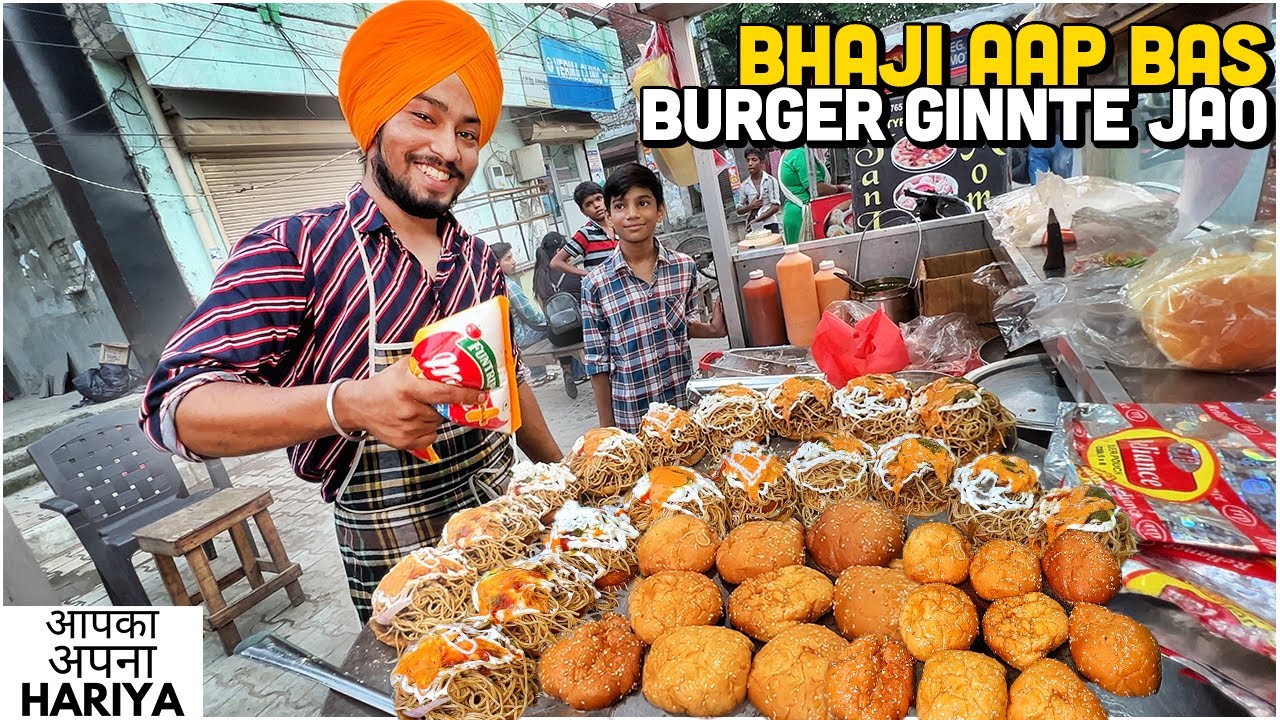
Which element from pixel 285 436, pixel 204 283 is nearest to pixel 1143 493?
pixel 285 436

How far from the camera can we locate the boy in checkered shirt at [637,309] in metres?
3.15

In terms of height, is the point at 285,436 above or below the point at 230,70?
below

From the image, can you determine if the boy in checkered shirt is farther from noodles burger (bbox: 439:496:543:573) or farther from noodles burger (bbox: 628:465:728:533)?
noodles burger (bbox: 439:496:543:573)

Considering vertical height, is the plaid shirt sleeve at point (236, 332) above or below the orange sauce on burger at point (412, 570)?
above

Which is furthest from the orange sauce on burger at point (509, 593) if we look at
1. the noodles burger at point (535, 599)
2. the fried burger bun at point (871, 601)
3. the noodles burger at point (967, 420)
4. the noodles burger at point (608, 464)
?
the noodles burger at point (967, 420)

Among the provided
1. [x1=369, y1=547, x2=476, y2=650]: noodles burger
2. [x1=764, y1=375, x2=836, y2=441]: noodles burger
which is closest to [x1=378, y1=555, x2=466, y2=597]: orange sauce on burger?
[x1=369, y1=547, x2=476, y2=650]: noodles burger

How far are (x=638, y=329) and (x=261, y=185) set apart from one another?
5.93 meters

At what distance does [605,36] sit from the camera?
13.9 meters

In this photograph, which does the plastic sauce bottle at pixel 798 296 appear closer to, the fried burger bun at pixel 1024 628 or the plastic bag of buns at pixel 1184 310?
the plastic bag of buns at pixel 1184 310

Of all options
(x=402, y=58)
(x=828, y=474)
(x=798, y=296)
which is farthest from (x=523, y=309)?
(x=828, y=474)

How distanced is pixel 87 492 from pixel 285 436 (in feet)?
12.6

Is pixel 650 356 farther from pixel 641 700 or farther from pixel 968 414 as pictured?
pixel 641 700

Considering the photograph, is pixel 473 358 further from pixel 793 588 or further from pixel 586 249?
pixel 586 249

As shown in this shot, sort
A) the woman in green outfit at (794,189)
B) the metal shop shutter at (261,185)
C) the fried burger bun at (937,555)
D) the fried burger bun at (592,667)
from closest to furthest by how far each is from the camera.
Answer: the fried burger bun at (592,667), the fried burger bun at (937,555), the metal shop shutter at (261,185), the woman in green outfit at (794,189)
